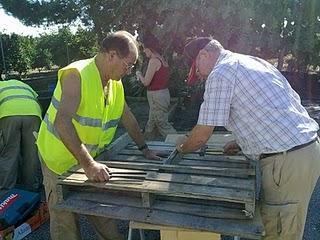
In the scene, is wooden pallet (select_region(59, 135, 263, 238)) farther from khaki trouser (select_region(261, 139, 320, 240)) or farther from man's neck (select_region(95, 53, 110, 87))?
man's neck (select_region(95, 53, 110, 87))

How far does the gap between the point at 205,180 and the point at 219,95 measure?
0.49m

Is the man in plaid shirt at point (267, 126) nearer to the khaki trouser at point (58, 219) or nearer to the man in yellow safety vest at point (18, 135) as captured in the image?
the khaki trouser at point (58, 219)

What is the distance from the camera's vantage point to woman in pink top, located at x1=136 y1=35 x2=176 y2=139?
5.31m

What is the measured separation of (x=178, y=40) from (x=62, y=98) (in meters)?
6.16

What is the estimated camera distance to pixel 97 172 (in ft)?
7.20

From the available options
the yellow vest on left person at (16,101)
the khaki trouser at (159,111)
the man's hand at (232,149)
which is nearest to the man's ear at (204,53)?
the man's hand at (232,149)

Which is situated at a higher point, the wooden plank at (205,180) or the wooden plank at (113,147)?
the wooden plank at (205,180)

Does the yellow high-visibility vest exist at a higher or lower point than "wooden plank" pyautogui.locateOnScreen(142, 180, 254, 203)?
higher

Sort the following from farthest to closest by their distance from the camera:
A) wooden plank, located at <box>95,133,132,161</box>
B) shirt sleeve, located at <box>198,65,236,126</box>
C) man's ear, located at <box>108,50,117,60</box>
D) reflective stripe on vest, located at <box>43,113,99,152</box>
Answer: wooden plank, located at <box>95,133,132,161</box>, reflective stripe on vest, located at <box>43,113,99,152</box>, man's ear, located at <box>108,50,117,60</box>, shirt sleeve, located at <box>198,65,236,126</box>

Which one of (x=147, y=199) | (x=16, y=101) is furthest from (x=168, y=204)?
(x=16, y=101)

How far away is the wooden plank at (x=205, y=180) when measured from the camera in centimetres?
203

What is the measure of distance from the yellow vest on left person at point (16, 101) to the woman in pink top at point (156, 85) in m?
1.65

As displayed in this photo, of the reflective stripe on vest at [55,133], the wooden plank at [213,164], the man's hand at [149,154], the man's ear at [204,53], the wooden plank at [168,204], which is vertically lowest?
the wooden plank at [168,204]

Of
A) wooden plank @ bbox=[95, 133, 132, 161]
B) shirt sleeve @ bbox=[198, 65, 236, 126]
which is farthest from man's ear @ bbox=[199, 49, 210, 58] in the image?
wooden plank @ bbox=[95, 133, 132, 161]
